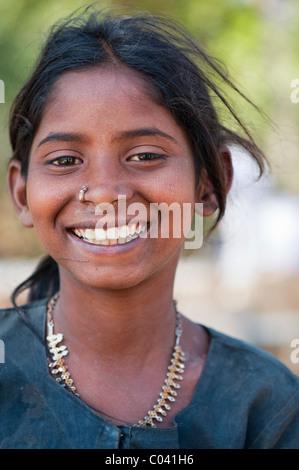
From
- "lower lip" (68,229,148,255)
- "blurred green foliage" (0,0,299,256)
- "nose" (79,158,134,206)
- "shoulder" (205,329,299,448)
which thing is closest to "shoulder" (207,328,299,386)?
"shoulder" (205,329,299,448)

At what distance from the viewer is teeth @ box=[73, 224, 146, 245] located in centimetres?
178

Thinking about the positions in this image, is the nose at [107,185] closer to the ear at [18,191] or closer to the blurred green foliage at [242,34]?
the ear at [18,191]

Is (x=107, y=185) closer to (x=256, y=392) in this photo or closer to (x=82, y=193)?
(x=82, y=193)

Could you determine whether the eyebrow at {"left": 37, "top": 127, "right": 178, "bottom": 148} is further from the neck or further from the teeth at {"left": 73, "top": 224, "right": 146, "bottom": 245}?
the neck

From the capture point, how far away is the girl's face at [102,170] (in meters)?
1.76

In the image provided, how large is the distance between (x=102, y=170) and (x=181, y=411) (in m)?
0.76

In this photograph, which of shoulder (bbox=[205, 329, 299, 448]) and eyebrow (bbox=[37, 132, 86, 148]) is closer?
eyebrow (bbox=[37, 132, 86, 148])

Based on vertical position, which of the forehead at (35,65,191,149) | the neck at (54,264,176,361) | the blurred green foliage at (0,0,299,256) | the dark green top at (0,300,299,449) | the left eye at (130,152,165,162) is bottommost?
the dark green top at (0,300,299,449)

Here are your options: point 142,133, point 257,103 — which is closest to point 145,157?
point 142,133

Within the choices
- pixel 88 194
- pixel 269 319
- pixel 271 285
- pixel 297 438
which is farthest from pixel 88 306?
pixel 271 285

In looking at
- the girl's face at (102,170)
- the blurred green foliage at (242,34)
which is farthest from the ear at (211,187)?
the blurred green foliage at (242,34)

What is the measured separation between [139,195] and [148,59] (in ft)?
1.46

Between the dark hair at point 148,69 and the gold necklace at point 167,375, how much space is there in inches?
11.1
